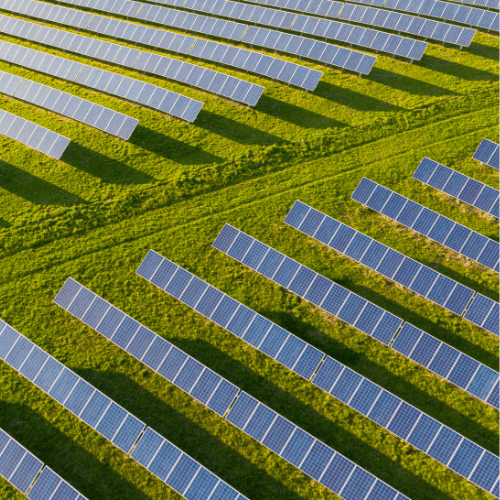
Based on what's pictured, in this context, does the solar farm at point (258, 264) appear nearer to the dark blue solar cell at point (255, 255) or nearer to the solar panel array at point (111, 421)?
the solar panel array at point (111, 421)

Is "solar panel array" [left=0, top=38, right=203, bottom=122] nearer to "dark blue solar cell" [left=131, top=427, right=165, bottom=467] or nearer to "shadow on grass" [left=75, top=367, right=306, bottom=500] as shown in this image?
"shadow on grass" [left=75, top=367, right=306, bottom=500]

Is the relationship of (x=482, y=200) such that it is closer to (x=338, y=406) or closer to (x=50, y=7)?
(x=338, y=406)

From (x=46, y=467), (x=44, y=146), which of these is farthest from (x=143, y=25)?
(x=46, y=467)

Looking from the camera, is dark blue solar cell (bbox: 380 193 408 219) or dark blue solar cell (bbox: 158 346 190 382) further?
dark blue solar cell (bbox: 380 193 408 219)

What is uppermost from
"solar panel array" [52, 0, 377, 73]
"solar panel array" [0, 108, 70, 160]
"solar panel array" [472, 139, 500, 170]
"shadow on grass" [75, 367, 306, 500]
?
"solar panel array" [52, 0, 377, 73]

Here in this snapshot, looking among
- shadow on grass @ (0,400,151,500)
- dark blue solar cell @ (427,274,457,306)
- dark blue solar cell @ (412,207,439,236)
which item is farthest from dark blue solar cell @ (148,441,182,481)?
dark blue solar cell @ (412,207,439,236)

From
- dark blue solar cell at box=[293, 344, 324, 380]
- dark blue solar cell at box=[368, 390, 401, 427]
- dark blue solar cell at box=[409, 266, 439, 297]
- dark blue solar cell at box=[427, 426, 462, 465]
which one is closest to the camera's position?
dark blue solar cell at box=[427, 426, 462, 465]

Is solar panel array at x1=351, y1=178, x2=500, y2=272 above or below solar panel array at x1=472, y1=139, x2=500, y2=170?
below
